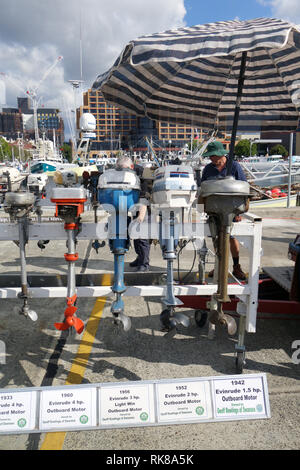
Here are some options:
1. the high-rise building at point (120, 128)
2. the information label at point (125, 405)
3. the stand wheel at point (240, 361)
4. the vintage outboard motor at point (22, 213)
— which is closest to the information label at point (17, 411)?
the information label at point (125, 405)

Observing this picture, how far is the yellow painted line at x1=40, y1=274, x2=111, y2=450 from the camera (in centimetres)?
214

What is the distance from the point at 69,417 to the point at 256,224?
2.07 meters

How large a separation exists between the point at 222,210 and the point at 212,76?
3029 mm

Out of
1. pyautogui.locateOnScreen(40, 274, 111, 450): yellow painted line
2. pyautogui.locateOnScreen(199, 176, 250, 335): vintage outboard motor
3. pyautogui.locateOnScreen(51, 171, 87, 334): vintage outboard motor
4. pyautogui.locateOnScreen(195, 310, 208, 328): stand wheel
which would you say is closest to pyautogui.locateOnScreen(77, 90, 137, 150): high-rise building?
pyautogui.locateOnScreen(40, 274, 111, 450): yellow painted line

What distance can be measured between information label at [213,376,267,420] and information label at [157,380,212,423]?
7 cm

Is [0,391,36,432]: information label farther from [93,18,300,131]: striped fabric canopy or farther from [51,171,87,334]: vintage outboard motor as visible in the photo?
[93,18,300,131]: striped fabric canopy

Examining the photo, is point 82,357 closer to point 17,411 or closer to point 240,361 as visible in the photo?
point 17,411

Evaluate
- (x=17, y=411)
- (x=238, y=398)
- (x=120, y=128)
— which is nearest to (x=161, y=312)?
(x=238, y=398)

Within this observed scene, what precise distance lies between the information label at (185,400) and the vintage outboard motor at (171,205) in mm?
568

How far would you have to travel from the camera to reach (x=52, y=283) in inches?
174

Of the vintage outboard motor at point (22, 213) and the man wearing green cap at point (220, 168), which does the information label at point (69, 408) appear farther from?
the man wearing green cap at point (220, 168)

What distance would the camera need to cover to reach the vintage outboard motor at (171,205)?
2.70 metres
